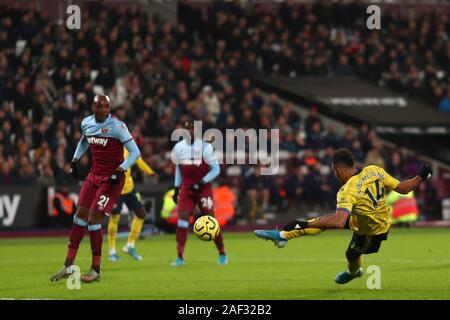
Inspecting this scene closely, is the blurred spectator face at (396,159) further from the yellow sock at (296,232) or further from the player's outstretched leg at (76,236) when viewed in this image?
the yellow sock at (296,232)

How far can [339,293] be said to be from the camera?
1311cm

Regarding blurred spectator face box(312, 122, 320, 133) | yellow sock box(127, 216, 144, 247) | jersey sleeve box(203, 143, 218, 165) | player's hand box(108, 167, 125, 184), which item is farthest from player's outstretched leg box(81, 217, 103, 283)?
blurred spectator face box(312, 122, 320, 133)

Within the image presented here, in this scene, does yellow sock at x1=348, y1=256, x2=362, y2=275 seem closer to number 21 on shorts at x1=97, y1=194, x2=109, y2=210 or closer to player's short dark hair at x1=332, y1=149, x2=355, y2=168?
player's short dark hair at x1=332, y1=149, x2=355, y2=168

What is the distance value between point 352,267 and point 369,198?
110 centimetres

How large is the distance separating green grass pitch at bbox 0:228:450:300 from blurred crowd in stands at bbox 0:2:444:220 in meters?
4.52

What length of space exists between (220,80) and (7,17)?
249 inches

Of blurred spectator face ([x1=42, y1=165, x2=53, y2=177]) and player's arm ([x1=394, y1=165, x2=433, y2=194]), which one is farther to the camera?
blurred spectator face ([x1=42, y1=165, x2=53, y2=177])

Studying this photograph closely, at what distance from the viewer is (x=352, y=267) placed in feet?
45.6

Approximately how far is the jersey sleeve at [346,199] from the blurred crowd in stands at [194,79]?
1499 cm

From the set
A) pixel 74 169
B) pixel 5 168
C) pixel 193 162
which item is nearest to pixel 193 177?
pixel 193 162

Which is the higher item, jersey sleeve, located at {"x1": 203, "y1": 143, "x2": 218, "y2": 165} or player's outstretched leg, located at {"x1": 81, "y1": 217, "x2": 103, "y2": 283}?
jersey sleeve, located at {"x1": 203, "y1": 143, "x2": 218, "y2": 165}

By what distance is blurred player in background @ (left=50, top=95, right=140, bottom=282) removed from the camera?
49.6ft

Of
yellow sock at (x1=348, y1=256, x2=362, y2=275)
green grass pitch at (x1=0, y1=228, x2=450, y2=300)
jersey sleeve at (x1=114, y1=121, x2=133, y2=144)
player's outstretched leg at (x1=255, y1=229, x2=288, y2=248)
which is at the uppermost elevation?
jersey sleeve at (x1=114, y1=121, x2=133, y2=144)

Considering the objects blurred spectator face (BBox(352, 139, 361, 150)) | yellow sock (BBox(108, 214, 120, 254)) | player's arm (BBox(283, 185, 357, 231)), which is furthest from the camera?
blurred spectator face (BBox(352, 139, 361, 150))
